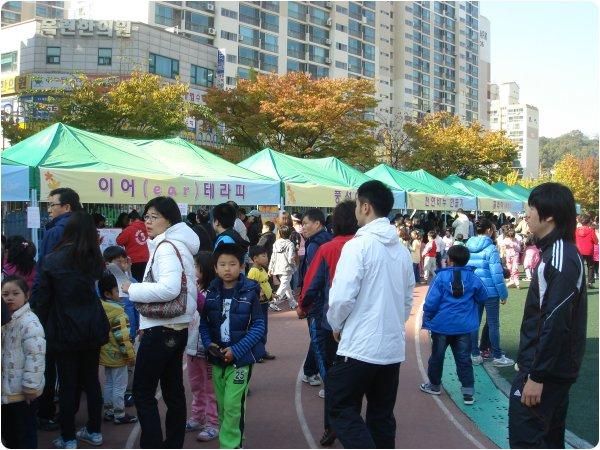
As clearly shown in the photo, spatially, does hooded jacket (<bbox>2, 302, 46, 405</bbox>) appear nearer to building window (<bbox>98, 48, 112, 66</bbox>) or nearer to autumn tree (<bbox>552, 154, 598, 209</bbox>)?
building window (<bbox>98, 48, 112, 66</bbox>)

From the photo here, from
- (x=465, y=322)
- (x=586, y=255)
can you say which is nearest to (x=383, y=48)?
(x=586, y=255)

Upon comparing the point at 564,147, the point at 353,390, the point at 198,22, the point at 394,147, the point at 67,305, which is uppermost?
the point at 564,147

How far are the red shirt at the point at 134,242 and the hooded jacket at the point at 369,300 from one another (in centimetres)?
Answer: 622

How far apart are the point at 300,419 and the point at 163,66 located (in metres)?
35.5

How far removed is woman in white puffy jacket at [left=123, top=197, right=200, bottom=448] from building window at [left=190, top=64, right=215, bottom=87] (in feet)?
122

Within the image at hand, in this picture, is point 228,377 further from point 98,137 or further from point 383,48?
point 383,48

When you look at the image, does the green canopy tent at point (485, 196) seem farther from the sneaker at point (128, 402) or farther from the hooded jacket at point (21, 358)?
the hooded jacket at point (21, 358)

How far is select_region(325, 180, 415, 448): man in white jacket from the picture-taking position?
3.43 meters

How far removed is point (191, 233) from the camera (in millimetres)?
4129

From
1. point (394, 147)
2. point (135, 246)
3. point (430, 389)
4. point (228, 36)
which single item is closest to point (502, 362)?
point (430, 389)

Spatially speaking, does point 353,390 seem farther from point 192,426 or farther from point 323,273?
point 192,426

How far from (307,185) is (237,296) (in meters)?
9.87

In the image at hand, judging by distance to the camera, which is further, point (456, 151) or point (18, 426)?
point (456, 151)

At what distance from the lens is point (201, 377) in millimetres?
5082
